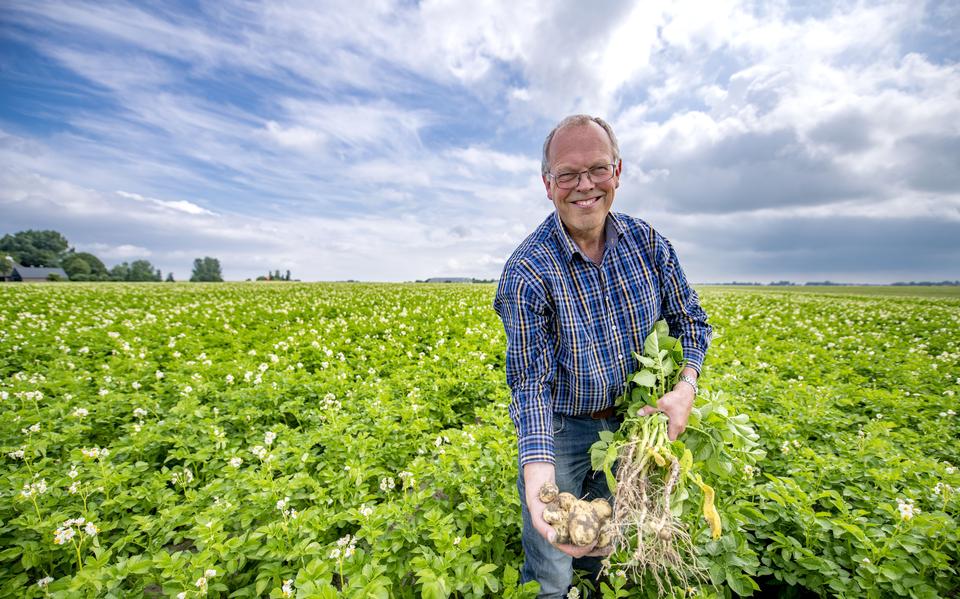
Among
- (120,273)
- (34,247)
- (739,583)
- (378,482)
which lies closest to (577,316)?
(739,583)

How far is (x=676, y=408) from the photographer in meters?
1.92

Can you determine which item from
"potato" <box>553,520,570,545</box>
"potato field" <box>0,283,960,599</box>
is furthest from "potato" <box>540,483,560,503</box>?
"potato field" <box>0,283,960,599</box>

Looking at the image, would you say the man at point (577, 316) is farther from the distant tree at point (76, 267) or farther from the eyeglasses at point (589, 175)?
the distant tree at point (76, 267)

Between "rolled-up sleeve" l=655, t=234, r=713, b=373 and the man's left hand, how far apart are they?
32 centimetres

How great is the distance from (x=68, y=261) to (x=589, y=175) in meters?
111

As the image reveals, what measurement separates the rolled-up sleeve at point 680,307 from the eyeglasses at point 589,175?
0.58 meters

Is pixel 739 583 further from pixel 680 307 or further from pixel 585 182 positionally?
pixel 585 182

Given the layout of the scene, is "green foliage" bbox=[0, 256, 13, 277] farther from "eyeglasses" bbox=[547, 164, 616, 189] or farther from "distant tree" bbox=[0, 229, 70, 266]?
"eyeglasses" bbox=[547, 164, 616, 189]

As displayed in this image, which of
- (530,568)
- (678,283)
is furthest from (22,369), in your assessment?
(678,283)

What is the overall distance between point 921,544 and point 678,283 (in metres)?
2.14

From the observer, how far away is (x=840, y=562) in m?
2.40

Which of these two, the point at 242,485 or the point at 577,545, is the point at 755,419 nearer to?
the point at 577,545

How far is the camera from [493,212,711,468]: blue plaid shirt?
1957mm

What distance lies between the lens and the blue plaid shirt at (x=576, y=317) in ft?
6.42
